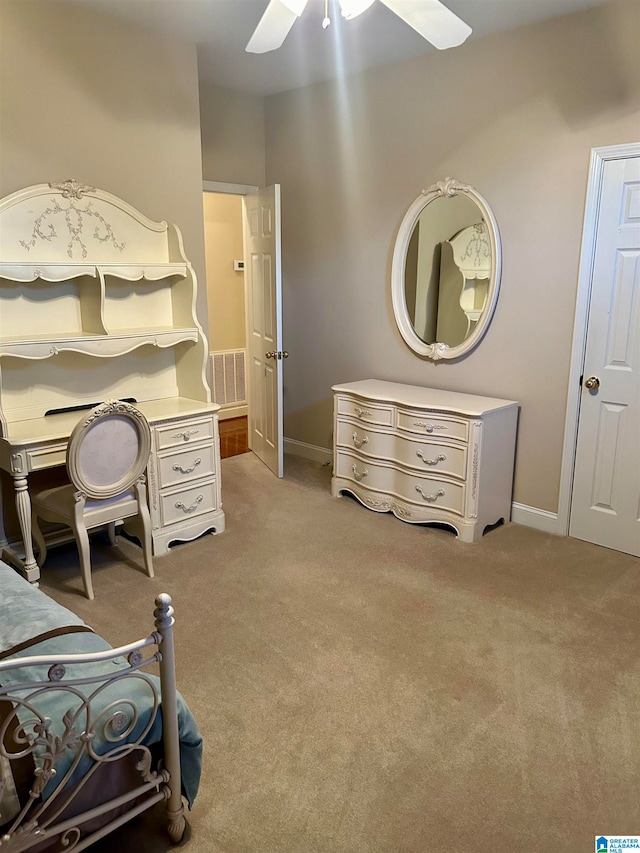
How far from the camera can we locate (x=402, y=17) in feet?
7.29

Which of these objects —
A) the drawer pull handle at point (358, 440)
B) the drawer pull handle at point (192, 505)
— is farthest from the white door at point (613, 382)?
the drawer pull handle at point (192, 505)

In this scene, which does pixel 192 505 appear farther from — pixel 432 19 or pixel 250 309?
pixel 432 19

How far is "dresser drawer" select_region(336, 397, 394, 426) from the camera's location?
3.90m

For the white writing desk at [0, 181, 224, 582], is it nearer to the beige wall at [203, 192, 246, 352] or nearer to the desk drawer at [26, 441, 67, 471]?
the desk drawer at [26, 441, 67, 471]

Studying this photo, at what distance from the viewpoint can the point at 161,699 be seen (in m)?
1.60

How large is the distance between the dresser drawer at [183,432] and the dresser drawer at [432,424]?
1144 mm

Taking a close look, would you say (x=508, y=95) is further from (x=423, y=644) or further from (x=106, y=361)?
(x=423, y=644)

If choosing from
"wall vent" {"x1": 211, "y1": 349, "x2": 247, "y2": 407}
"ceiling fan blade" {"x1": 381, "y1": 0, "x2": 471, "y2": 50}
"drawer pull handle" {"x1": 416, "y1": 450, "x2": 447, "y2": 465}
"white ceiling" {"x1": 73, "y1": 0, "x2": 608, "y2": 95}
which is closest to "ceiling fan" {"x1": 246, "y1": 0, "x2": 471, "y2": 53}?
"ceiling fan blade" {"x1": 381, "y1": 0, "x2": 471, "y2": 50}

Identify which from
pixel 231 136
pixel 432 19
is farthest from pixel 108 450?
pixel 231 136

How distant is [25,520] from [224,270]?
3981 mm

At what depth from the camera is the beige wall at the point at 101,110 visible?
3.12 meters

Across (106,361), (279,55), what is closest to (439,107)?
(279,55)

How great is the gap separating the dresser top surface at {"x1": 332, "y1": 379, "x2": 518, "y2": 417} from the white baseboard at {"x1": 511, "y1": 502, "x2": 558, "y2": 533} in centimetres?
66

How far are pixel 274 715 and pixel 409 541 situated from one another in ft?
5.27
